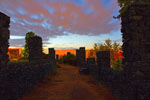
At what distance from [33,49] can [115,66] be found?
8.32 metres

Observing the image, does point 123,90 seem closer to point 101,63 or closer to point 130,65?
point 130,65

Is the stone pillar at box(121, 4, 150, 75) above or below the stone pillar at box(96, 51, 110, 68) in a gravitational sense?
above

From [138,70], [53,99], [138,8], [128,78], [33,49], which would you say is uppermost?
[138,8]

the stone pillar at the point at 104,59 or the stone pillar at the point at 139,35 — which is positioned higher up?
the stone pillar at the point at 139,35

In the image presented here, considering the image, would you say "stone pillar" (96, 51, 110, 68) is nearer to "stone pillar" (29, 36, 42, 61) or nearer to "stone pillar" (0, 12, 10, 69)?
"stone pillar" (29, 36, 42, 61)

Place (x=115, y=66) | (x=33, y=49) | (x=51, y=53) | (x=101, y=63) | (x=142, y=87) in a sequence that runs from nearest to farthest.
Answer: (x=142, y=87), (x=101, y=63), (x=33, y=49), (x=115, y=66), (x=51, y=53)

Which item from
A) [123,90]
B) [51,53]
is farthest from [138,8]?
[51,53]

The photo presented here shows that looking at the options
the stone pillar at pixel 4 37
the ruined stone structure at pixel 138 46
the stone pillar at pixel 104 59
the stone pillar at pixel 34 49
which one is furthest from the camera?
the stone pillar at pixel 34 49

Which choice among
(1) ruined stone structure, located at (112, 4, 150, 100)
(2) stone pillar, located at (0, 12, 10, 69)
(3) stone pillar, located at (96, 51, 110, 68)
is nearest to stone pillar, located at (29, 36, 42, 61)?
(3) stone pillar, located at (96, 51, 110, 68)

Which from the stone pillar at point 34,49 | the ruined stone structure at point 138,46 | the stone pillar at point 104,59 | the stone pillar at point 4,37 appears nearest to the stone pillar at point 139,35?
the ruined stone structure at point 138,46

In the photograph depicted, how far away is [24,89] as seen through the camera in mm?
5875

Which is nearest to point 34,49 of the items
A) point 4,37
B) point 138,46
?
point 4,37

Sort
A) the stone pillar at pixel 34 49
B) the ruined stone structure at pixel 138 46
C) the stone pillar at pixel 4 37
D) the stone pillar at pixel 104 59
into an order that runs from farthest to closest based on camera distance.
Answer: the stone pillar at pixel 34 49 < the stone pillar at pixel 104 59 < the stone pillar at pixel 4 37 < the ruined stone structure at pixel 138 46

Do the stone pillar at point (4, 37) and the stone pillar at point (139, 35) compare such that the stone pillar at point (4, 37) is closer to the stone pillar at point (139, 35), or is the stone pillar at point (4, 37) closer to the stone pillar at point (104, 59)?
the stone pillar at point (139, 35)
